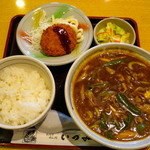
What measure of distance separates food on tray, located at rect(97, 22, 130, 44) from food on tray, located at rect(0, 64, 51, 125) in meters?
0.94

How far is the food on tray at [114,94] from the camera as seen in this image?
5.32 feet

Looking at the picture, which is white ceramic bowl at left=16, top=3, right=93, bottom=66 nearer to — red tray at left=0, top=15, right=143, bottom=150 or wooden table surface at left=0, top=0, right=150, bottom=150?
red tray at left=0, top=15, right=143, bottom=150

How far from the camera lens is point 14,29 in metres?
2.56

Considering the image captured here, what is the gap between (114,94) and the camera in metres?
1.73

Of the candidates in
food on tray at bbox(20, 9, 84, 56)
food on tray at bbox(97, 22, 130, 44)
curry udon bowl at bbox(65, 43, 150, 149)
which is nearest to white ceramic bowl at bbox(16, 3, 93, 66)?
food on tray at bbox(20, 9, 84, 56)

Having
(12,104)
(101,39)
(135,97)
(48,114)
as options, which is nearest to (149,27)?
(101,39)

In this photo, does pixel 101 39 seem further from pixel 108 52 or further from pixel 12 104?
pixel 12 104

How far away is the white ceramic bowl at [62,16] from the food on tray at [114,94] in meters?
0.47

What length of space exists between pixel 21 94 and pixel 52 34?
2.68 ft

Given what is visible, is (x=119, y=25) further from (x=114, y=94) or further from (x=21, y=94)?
(x=21, y=94)

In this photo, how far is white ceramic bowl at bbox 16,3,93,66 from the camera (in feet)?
7.44

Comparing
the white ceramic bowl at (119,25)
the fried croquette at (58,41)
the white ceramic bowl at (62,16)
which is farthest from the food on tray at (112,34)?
the fried croquette at (58,41)

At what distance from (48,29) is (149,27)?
4.26ft

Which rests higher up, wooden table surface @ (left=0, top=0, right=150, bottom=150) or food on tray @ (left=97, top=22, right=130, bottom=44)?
wooden table surface @ (left=0, top=0, right=150, bottom=150)
